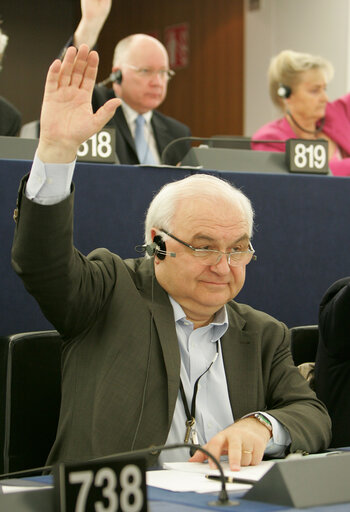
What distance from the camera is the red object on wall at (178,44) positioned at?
7105 mm

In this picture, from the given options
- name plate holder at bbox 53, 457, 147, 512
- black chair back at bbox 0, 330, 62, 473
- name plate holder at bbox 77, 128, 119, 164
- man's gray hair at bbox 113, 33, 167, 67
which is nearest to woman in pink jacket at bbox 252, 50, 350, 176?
man's gray hair at bbox 113, 33, 167, 67

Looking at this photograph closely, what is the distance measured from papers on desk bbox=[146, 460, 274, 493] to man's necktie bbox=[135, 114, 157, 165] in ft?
7.60

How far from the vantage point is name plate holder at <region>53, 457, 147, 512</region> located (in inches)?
38.5

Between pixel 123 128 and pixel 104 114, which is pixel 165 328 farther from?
pixel 123 128

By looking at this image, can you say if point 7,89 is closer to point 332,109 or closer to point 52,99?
point 332,109

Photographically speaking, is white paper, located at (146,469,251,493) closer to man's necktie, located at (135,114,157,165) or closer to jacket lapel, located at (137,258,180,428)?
jacket lapel, located at (137,258,180,428)

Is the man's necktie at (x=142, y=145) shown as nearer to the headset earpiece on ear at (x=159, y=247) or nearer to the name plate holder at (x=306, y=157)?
the name plate holder at (x=306, y=157)

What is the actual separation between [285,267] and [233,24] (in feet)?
14.7

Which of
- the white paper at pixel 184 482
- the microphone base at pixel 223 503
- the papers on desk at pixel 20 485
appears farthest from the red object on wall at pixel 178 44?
the microphone base at pixel 223 503

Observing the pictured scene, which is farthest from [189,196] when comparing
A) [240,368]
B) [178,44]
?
[178,44]

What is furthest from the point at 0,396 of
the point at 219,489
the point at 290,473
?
the point at 290,473

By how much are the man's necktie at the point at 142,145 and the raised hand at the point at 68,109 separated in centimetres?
207

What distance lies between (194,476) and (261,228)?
138 cm

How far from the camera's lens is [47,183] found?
1.48m
